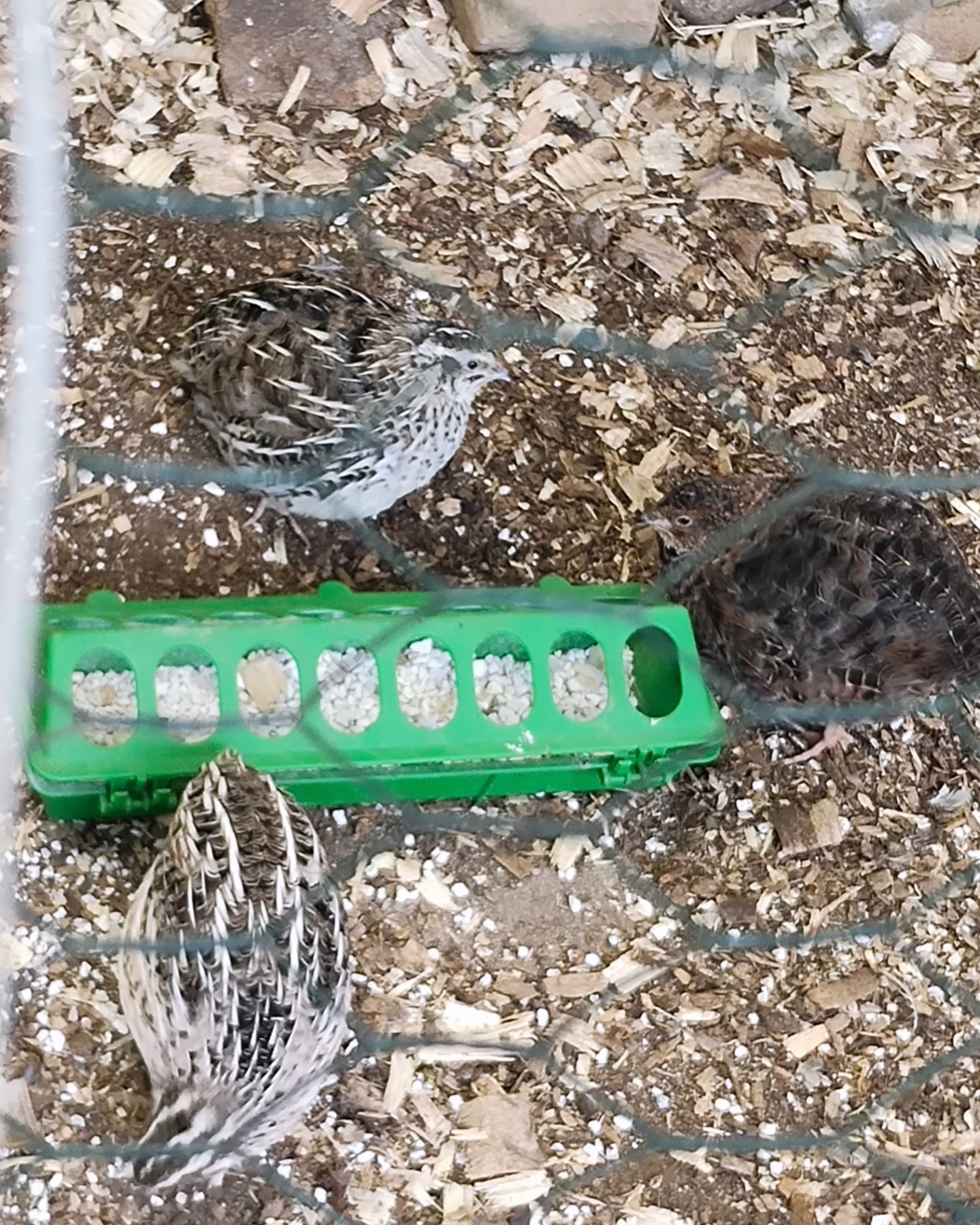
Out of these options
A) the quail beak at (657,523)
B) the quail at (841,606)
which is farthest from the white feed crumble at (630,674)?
the quail beak at (657,523)

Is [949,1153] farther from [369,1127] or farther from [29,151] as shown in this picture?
[29,151]

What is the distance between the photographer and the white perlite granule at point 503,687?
1949 mm

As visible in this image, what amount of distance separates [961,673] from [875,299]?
2.99 ft

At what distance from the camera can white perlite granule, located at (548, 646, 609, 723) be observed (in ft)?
6.51

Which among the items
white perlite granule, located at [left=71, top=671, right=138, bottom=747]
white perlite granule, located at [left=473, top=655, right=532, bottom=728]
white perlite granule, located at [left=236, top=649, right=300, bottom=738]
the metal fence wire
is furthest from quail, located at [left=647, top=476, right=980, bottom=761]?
white perlite granule, located at [left=71, top=671, right=138, bottom=747]

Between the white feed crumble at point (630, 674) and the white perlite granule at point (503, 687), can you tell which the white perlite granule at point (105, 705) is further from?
the white feed crumble at point (630, 674)

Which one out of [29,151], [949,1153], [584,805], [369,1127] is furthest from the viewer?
[584,805]

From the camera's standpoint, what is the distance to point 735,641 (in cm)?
204

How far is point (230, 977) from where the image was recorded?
5.36 feet

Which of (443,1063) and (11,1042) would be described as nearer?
(11,1042)

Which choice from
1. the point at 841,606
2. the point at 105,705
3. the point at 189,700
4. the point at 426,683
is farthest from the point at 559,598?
the point at 105,705

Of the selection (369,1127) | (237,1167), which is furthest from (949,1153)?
(237,1167)

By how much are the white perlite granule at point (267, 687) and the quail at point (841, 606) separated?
0.61 meters

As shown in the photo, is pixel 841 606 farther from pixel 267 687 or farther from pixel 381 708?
pixel 267 687
